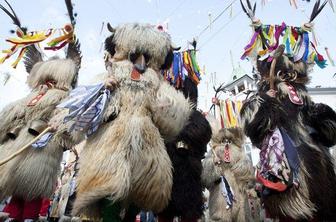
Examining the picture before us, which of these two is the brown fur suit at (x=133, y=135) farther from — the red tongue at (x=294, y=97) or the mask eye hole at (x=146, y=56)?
the red tongue at (x=294, y=97)

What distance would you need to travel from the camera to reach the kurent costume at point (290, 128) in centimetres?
227

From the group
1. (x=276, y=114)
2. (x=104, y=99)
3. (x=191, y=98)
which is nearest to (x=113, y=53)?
(x=104, y=99)

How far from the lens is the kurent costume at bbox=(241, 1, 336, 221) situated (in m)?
2.27

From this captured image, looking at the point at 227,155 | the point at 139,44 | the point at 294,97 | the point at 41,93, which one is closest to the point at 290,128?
the point at 294,97

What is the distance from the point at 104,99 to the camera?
227cm

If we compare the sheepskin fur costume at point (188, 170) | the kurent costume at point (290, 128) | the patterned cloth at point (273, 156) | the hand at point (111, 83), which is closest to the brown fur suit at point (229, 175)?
the sheepskin fur costume at point (188, 170)

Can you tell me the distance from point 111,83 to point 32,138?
1.25 m

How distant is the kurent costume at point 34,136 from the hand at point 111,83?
0.89 m

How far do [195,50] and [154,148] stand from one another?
2140 millimetres

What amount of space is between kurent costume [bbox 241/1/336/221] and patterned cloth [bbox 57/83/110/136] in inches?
52.7

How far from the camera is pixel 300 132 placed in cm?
257

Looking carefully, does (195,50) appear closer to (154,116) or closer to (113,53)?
(113,53)

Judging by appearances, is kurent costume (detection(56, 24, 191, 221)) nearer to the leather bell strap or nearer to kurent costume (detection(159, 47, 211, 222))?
kurent costume (detection(159, 47, 211, 222))

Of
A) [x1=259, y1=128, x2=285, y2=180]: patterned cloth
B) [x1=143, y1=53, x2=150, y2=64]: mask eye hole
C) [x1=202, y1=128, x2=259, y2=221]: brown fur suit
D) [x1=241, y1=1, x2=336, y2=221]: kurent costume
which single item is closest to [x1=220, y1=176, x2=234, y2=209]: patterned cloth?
[x1=202, y1=128, x2=259, y2=221]: brown fur suit
